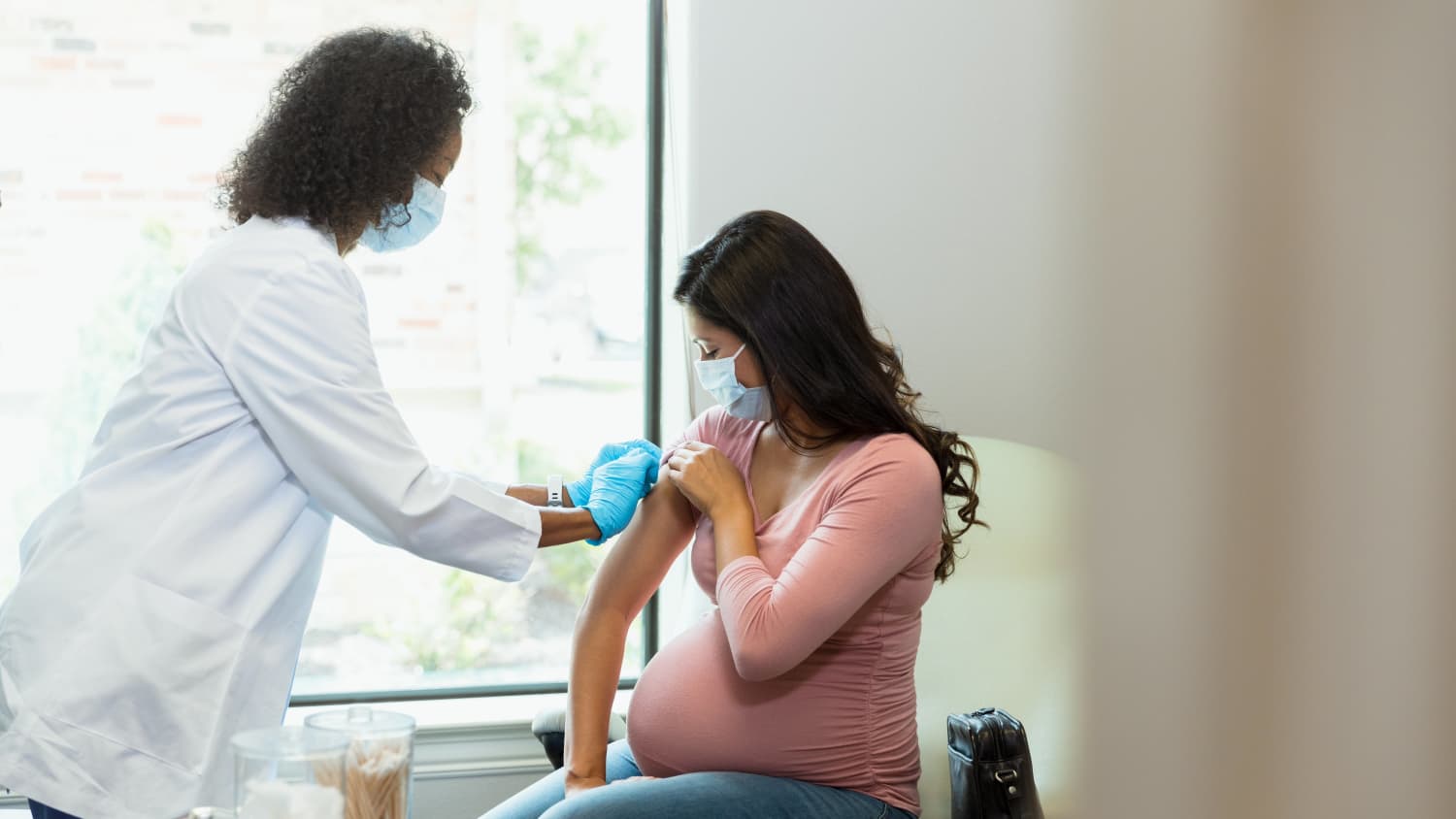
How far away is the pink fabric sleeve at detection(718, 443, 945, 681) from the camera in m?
1.32

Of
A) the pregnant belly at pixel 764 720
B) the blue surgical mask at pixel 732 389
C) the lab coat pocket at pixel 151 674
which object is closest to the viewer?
the lab coat pocket at pixel 151 674

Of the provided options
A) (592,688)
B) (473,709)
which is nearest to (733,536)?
(592,688)

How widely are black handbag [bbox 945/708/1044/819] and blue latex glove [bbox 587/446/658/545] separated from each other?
55cm

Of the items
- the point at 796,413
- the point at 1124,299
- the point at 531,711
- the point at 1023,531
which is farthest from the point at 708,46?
the point at 1124,299

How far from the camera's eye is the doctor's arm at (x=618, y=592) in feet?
5.36

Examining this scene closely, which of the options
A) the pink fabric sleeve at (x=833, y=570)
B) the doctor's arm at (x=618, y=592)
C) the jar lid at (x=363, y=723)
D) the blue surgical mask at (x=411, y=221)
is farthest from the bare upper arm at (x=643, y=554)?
the jar lid at (x=363, y=723)

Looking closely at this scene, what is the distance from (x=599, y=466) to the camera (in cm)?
180

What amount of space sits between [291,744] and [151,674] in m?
0.48

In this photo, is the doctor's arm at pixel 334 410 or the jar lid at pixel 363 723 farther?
the doctor's arm at pixel 334 410

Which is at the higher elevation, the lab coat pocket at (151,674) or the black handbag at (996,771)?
the lab coat pocket at (151,674)

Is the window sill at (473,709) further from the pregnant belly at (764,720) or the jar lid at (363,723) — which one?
the jar lid at (363,723)

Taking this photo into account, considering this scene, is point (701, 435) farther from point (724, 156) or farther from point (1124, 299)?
point (1124, 299)

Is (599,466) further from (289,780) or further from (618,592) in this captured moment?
(289,780)

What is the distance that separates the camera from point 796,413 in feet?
5.17
